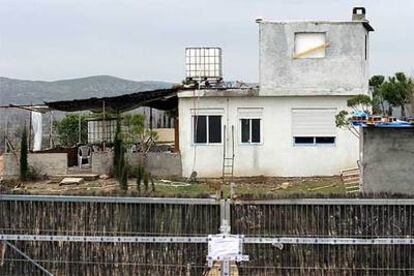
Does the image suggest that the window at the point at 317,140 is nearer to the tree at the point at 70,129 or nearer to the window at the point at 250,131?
the window at the point at 250,131

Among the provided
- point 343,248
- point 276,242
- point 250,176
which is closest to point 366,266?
point 343,248

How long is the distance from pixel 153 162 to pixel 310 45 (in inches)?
273

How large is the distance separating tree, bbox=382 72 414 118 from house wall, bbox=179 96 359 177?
1535 mm

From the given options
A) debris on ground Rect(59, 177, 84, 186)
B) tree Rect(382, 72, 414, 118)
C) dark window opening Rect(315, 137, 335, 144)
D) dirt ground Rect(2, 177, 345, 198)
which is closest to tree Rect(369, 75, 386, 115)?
tree Rect(382, 72, 414, 118)

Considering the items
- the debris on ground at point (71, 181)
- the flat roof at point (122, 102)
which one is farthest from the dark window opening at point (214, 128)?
the debris on ground at point (71, 181)

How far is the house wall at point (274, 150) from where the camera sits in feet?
84.0

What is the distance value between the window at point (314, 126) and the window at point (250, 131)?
50.1 inches

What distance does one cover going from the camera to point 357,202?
8.19m

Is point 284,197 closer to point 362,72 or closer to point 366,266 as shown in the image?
point 366,266

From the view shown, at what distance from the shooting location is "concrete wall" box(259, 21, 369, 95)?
25.5m

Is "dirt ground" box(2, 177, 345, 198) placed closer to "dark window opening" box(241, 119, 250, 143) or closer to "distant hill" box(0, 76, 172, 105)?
"dark window opening" box(241, 119, 250, 143)

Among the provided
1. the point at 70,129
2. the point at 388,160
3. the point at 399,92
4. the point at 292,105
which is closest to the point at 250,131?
the point at 292,105

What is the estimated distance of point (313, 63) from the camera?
25.7 metres

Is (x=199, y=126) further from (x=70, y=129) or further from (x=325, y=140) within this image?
(x=70, y=129)
